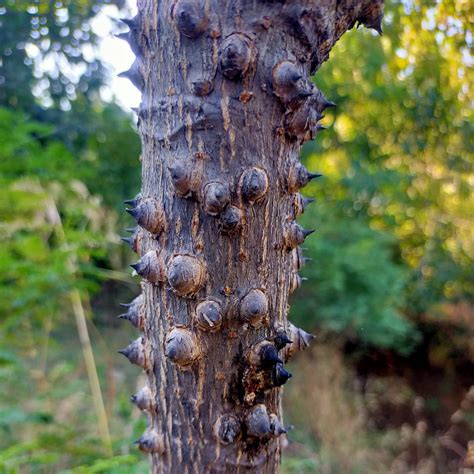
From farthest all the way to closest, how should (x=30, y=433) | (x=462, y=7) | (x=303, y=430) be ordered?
(x=303, y=430) → (x=30, y=433) → (x=462, y=7)

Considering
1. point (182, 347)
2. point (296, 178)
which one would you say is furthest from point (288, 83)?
point (182, 347)

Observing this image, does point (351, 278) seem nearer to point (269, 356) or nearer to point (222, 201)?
point (269, 356)

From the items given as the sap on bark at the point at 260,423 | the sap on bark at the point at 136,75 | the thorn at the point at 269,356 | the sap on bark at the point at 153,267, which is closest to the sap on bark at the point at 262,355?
the thorn at the point at 269,356

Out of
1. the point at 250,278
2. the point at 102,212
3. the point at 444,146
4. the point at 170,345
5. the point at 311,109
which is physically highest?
the point at 444,146

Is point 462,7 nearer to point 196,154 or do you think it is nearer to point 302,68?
point 302,68

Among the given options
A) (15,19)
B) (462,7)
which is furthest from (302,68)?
(15,19)

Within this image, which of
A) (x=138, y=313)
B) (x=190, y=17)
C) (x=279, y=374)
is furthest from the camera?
(x=138, y=313)

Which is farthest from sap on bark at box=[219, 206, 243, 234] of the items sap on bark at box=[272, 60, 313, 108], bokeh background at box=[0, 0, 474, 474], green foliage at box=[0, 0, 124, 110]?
green foliage at box=[0, 0, 124, 110]
